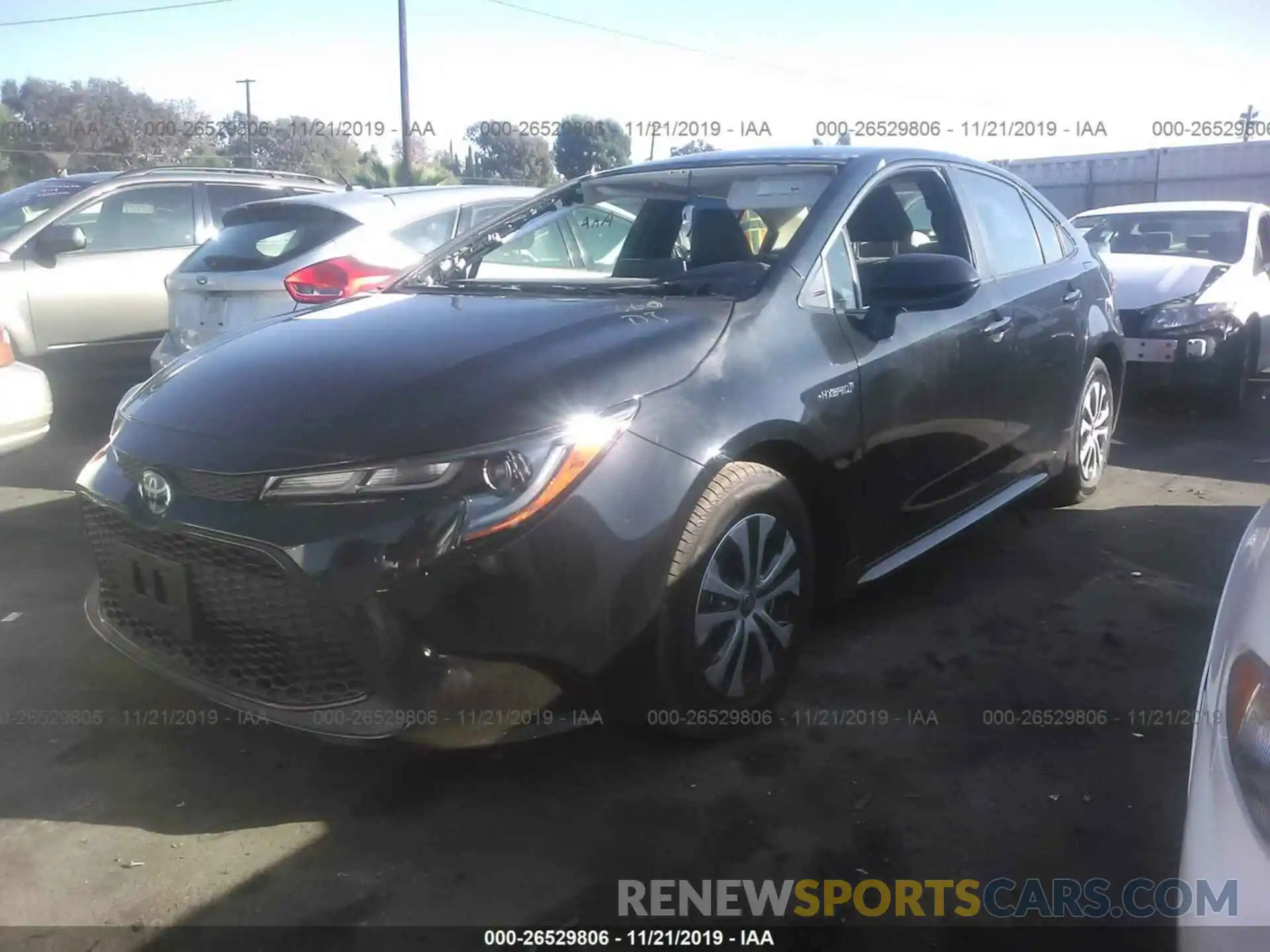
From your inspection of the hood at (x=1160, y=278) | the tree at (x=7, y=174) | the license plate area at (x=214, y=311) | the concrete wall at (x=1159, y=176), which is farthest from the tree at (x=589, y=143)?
the license plate area at (x=214, y=311)

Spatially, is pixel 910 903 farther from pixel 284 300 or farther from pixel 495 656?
pixel 284 300

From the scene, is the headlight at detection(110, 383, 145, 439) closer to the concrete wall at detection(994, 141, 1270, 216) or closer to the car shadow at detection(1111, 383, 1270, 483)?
the car shadow at detection(1111, 383, 1270, 483)

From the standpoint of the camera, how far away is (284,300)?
224 inches

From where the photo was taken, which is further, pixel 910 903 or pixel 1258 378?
pixel 1258 378

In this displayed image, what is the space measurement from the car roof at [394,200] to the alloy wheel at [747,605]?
3462 mm

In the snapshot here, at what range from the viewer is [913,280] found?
10.4 feet

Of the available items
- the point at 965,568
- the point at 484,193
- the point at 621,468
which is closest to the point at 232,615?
the point at 621,468

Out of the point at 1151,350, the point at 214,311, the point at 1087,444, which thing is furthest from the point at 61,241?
the point at 1151,350

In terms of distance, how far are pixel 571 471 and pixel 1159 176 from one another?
69.3ft

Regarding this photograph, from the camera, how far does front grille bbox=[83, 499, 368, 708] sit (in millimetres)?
2383

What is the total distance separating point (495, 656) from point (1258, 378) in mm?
8498

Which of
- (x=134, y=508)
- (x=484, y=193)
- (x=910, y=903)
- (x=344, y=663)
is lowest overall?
(x=910, y=903)

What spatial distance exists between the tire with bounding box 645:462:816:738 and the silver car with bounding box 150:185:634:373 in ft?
9.99

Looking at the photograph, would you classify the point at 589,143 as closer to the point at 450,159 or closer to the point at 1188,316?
the point at 450,159
